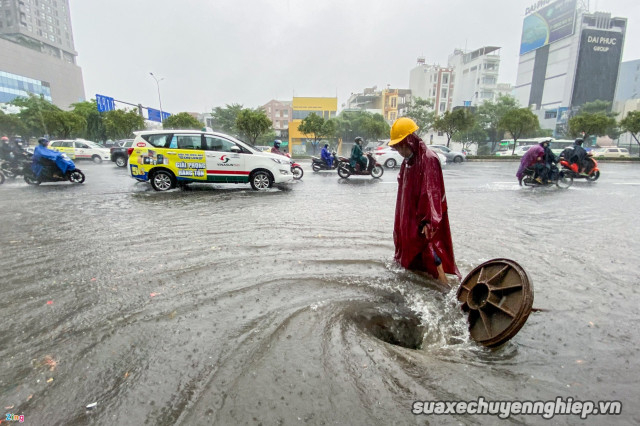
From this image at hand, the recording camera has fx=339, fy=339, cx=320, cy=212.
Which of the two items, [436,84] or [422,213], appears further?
[436,84]

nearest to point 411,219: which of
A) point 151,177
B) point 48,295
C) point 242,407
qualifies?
point 242,407

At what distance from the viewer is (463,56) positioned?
8069 cm

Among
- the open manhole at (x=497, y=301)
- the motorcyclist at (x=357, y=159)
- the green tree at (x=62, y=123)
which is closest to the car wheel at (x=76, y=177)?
the motorcyclist at (x=357, y=159)

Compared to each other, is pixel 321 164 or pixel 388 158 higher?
pixel 388 158

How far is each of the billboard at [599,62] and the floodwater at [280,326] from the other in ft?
277

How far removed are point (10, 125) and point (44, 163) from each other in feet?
143

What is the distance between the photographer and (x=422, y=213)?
3.31 meters

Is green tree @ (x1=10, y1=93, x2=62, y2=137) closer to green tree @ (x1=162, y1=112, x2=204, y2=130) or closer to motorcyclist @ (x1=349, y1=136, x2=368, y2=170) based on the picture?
green tree @ (x1=162, y1=112, x2=204, y2=130)

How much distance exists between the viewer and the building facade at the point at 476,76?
242 feet

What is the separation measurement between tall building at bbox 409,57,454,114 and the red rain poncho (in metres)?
78.2

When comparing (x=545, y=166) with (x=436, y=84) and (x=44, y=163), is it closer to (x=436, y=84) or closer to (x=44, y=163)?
(x=44, y=163)

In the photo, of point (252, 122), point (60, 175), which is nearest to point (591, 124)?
point (252, 122)

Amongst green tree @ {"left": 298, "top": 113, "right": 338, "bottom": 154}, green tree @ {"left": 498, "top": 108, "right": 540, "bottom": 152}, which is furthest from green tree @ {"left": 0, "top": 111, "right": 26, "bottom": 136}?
green tree @ {"left": 498, "top": 108, "right": 540, "bottom": 152}

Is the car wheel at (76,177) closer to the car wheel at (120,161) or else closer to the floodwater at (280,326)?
the floodwater at (280,326)
